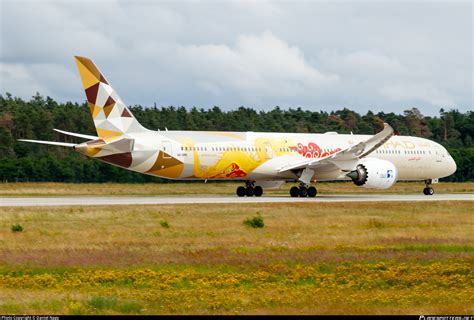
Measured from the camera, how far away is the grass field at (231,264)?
50.4 ft

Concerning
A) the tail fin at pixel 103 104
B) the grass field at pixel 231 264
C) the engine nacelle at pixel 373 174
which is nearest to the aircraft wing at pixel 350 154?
the engine nacelle at pixel 373 174

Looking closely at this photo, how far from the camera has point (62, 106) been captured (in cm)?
10869

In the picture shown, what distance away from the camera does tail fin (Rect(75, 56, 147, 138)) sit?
43938 millimetres

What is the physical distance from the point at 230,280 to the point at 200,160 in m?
29.0

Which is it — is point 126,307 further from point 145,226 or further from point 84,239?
point 145,226

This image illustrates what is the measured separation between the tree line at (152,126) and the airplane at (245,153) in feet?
72.3

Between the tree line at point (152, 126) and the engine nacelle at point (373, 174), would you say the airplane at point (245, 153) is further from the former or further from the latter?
the tree line at point (152, 126)

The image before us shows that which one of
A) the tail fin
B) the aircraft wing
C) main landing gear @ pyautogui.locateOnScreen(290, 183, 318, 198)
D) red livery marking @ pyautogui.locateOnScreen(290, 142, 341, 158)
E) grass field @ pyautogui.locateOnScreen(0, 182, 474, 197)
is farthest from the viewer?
grass field @ pyautogui.locateOnScreen(0, 182, 474, 197)

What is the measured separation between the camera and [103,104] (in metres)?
44.5

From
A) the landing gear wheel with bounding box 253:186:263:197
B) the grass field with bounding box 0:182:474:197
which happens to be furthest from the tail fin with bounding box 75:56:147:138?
the landing gear wheel with bounding box 253:186:263:197

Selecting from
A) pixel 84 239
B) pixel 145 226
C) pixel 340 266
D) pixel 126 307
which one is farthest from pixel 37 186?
pixel 126 307

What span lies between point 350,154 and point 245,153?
5829 mm

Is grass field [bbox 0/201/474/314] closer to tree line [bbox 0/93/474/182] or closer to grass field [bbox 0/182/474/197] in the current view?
grass field [bbox 0/182/474/197]

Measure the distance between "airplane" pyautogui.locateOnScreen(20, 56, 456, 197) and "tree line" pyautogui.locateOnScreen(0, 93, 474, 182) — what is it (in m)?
22.0
